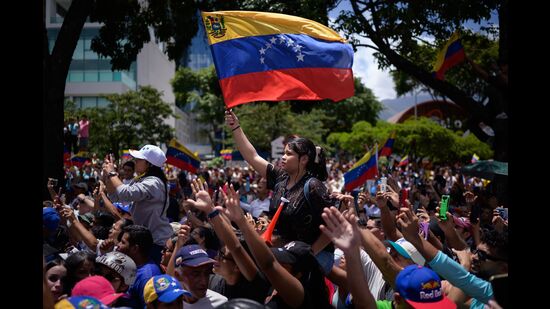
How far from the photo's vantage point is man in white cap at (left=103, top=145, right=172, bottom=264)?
555 centimetres

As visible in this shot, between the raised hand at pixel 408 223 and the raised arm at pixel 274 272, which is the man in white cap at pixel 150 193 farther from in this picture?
the raised arm at pixel 274 272

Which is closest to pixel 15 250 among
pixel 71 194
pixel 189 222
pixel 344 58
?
pixel 189 222

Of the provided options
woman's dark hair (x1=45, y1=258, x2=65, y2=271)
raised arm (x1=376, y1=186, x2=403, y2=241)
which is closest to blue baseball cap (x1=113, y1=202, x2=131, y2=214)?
woman's dark hair (x1=45, y1=258, x2=65, y2=271)

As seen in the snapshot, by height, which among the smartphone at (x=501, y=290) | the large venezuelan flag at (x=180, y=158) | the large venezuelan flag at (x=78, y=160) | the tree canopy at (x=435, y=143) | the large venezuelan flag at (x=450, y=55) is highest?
the large venezuelan flag at (x=450, y=55)

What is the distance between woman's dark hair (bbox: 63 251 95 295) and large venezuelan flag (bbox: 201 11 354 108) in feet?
8.67

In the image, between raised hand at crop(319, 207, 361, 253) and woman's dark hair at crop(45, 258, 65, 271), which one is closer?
raised hand at crop(319, 207, 361, 253)

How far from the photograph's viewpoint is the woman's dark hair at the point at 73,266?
4070 millimetres

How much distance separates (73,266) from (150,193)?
1.49 m

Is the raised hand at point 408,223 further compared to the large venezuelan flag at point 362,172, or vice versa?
the large venezuelan flag at point 362,172

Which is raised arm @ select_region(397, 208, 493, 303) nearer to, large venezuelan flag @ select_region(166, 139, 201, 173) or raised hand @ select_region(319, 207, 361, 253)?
raised hand @ select_region(319, 207, 361, 253)

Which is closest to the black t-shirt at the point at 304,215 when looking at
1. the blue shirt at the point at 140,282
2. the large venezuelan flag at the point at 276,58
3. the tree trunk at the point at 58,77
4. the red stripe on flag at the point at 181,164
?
the blue shirt at the point at 140,282

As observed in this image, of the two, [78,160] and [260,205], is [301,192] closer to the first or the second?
[260,205]

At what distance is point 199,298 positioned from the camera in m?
3.93

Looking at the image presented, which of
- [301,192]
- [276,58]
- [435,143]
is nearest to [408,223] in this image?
[301,192]
